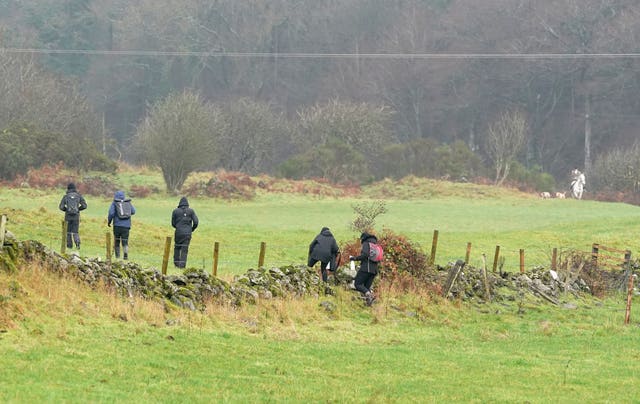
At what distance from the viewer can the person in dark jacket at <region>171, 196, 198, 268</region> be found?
25.4 meters

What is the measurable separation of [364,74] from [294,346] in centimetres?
9644

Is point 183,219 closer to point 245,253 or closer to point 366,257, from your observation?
point 366,257

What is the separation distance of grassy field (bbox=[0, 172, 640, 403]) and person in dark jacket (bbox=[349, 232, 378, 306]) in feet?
1.06

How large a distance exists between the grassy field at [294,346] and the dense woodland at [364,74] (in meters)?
51.0

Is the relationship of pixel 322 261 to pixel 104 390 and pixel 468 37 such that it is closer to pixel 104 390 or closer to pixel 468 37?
pixel 104 390

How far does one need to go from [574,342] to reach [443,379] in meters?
6.62

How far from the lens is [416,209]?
180 ft

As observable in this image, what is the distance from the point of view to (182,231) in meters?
25.7

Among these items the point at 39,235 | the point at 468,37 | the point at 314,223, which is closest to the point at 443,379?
the point at 39,235

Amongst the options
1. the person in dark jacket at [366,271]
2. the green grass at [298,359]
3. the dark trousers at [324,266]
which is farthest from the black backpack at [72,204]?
the person in dark jacket at [366,271]

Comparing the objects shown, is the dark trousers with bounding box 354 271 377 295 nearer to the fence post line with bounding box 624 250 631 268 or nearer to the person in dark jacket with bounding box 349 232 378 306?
the person in dark jacket with bounding box 349 232 378 306

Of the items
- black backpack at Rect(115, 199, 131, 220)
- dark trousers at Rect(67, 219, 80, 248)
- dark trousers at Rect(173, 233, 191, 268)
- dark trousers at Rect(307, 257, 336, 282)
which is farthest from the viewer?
dark trousers at Rect(67, 219, 80, 248)

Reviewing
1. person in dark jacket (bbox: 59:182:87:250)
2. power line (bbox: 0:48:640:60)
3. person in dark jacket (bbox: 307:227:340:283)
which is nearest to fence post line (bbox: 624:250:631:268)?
person in dark jacket (bbox: 307:227:340:283)

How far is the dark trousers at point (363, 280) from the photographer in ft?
78.1
